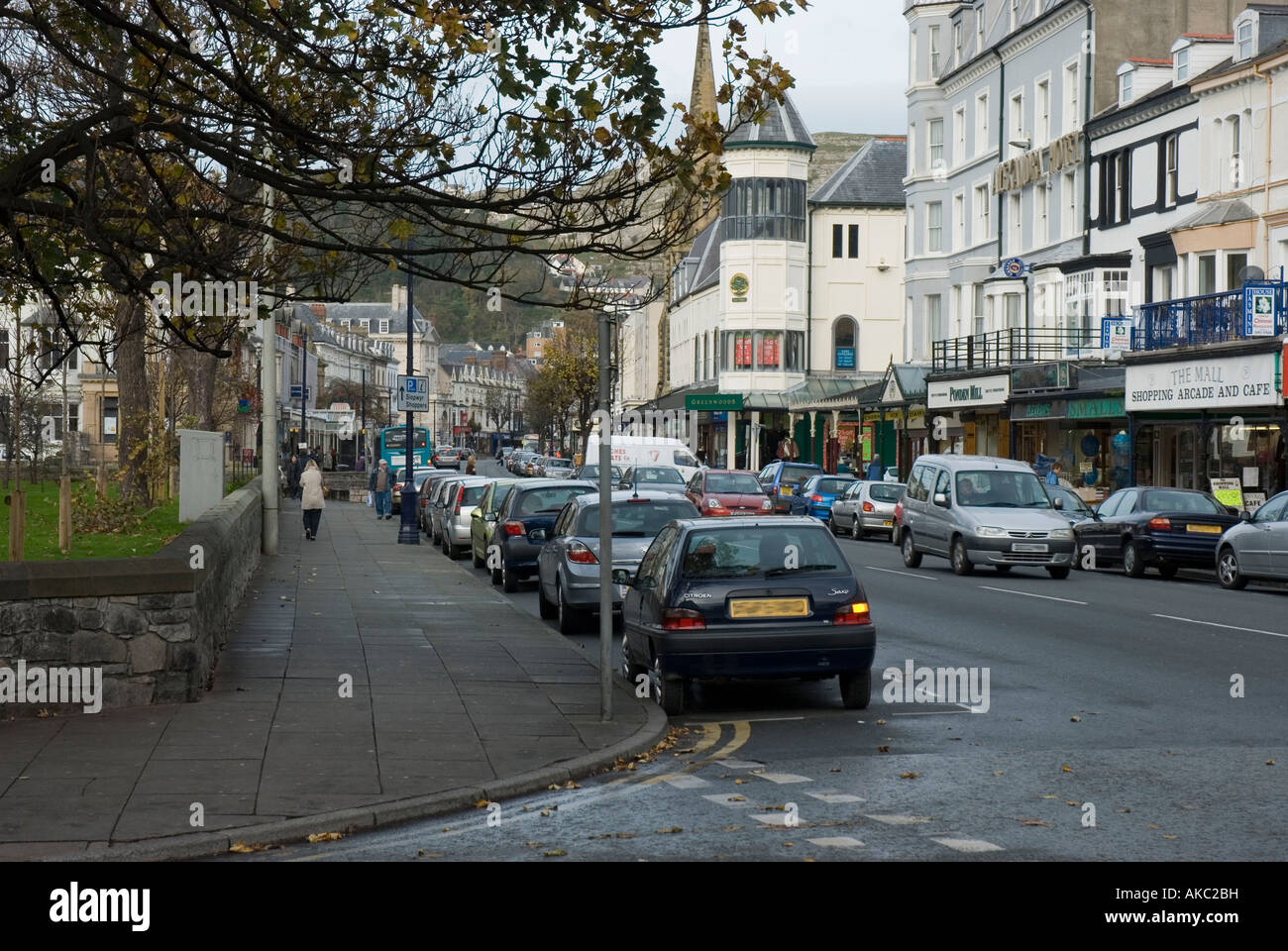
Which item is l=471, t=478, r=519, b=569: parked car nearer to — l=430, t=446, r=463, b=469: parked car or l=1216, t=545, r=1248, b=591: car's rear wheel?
l=1216, t=545, r=1248, b=591: car's rear wheel

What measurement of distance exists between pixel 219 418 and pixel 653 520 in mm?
38369

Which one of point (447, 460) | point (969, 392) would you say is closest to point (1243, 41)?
point (969, 392)

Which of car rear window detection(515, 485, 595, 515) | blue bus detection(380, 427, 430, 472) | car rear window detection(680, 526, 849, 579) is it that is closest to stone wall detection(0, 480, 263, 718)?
car rear window detection(680, 526, 849, 579)

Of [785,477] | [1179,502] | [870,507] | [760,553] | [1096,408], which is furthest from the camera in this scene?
[785,477]

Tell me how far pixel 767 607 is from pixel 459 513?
814 inches

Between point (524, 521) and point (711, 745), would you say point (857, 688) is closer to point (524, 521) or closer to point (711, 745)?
point (711, 745)

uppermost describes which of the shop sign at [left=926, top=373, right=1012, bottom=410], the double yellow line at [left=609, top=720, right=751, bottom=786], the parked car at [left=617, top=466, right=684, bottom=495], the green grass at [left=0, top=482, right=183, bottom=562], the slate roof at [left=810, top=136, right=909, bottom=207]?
the slate roof at [left=810, top=136, right=909, bottom=207]

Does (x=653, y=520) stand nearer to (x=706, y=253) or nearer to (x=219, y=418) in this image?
(x=219, y=418)

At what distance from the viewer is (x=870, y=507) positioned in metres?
42.6

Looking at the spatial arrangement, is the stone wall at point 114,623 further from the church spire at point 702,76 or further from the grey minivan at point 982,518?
the church spire at point 702,76

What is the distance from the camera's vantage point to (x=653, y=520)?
20250mm

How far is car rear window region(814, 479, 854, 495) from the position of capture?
4762 cm

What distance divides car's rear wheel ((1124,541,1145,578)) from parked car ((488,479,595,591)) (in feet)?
32.4
